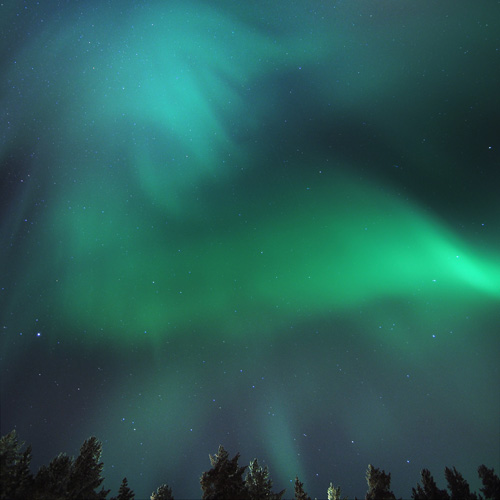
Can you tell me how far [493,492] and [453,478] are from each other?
2765 mm

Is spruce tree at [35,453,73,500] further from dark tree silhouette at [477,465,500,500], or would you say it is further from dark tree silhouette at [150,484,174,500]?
dark tree silhouette at [477,465,500,500]

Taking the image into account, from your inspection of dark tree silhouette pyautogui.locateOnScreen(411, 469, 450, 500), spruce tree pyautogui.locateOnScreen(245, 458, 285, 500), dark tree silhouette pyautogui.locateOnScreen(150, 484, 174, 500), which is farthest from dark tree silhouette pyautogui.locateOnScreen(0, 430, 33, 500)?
dark tree silhouette pyautogui.locateOnScreen(411, 469, 450, 500)

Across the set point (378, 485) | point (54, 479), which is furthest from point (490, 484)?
point (54, 479)

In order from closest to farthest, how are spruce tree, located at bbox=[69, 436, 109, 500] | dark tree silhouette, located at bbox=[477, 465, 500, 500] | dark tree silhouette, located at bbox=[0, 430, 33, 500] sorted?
dark tree silhouette, located at bbox=[0, 430, 33, 500], spruce tree, located at bbox=[69, 436, 109, 500], dark tree silhouette, located at bbox=[477, 465, 500, 500]

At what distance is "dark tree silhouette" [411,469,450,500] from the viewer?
24.9 meters

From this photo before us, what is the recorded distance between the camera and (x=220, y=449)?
27219 millimetres

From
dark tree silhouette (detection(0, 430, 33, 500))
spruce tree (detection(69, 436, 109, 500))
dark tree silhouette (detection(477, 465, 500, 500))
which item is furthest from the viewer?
dark tree silhouette (detection(477, 465, 500, 500))

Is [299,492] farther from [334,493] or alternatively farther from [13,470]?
[13,470]

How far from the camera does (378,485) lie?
24.9 metres

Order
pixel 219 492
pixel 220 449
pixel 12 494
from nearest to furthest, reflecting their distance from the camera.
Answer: pixel 12 494, pixel 219 492, pixel 220 449

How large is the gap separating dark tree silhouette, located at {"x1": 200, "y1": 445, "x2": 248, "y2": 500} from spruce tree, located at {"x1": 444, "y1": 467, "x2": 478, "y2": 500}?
56.8ft

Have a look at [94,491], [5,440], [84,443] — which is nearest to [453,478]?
[94,491]

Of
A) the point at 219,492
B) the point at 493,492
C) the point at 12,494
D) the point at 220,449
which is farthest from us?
the point at 220,449

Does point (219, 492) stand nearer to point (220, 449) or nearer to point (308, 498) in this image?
point (220, 449)
